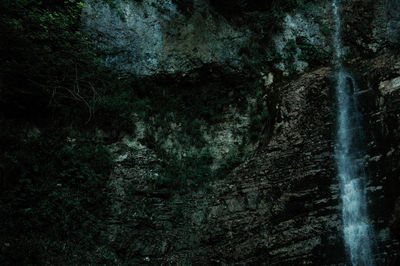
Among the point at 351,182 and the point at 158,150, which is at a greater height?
the point at 158,150

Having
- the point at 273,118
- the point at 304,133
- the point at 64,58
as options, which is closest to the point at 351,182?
the point at 304,133

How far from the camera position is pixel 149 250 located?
7.60 m

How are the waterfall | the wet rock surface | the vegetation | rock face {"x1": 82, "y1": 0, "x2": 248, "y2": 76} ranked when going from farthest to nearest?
rock face {"x1": 82, "y1": 0, "x2": 248, "y2": 76}, the vegetation, the wet rock surface, the waterfall

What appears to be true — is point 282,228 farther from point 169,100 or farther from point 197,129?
point 169,100

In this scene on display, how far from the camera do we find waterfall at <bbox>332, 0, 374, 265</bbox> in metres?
6.30

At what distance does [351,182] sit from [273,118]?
321cm

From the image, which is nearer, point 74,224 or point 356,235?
point 356,235

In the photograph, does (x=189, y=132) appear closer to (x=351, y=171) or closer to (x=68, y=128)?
(x=68, y=128)

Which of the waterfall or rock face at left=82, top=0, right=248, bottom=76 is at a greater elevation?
rock face at left=82, top=0, right=248, bottom=76

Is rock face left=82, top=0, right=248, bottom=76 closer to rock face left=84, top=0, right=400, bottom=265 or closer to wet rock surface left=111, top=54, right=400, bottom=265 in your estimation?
rock face left=84, top=0, right=400, bottom=265

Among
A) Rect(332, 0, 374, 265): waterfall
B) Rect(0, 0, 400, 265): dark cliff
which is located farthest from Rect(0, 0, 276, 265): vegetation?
Rect(332, 0, 374, 265): waterfall

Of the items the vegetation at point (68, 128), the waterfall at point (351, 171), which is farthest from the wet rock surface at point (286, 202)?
the vegetation at point (68, 128)

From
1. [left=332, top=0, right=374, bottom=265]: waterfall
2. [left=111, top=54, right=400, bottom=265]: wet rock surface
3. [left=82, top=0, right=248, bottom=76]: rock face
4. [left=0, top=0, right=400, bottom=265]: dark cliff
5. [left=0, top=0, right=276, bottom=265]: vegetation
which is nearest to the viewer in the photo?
[left=332, top=0, right=374, bottom=265]: waterfall

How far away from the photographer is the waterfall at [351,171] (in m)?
6.30
